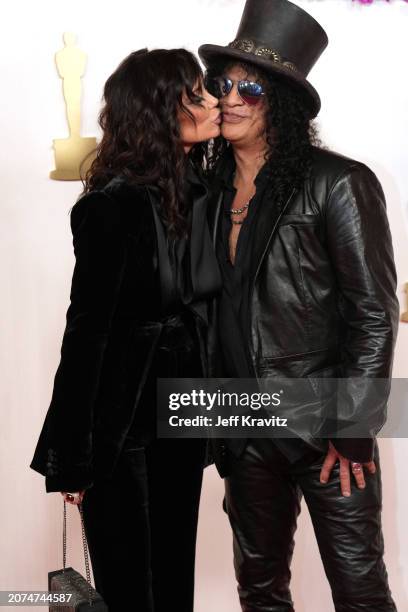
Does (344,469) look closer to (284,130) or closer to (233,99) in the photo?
(284,130)

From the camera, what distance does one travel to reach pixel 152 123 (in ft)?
6.63

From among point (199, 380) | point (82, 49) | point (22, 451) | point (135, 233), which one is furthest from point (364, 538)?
point (82, 49)

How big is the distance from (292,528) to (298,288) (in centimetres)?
75

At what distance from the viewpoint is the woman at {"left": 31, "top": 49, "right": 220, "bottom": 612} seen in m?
1.96

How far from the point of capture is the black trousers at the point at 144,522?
6.72 ft

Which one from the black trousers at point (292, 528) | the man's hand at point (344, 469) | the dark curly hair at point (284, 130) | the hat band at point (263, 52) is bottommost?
the black trousers at point (292, 528)

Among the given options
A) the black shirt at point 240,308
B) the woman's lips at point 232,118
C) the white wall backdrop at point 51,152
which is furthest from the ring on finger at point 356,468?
the white wall backdrop at point 51,152

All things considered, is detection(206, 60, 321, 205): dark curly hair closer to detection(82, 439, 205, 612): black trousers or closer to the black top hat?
the black top hat

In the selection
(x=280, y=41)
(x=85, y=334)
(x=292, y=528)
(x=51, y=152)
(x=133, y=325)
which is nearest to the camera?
(x=85, y=334)

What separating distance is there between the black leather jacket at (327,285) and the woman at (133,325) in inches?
7.5

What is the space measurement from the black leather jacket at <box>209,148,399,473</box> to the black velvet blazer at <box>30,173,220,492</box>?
0.28 m

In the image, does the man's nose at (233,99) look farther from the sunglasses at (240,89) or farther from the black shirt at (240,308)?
the black shirt at (240,308)

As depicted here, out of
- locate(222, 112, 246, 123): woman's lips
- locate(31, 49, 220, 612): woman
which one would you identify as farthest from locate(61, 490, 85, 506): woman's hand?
locate(222, 112, 246, 123): woman's lips

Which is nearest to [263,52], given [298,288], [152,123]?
[152,123]
